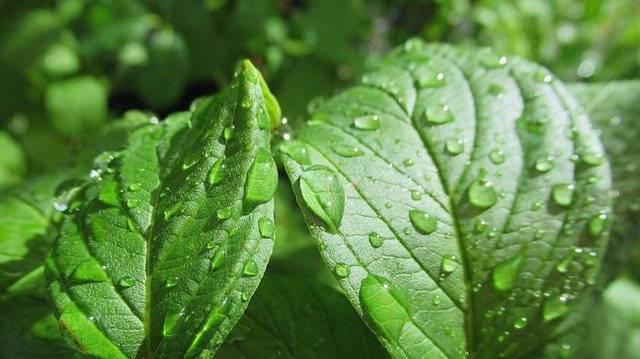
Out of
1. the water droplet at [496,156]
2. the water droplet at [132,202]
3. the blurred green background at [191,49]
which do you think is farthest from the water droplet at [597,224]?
the blurred green background at [191,49]

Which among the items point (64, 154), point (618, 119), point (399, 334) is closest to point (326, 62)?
point (64, 154)

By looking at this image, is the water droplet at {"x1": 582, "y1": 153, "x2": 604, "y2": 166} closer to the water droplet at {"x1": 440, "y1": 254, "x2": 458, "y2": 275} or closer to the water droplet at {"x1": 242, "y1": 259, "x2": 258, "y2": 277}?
the water droplet at {"x1": 440, "y1": 254, "x2": 458, "y2": 275}

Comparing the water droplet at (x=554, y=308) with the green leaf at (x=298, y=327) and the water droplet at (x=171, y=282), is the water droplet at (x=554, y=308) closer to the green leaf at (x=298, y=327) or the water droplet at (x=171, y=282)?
the green leaf at (x=298, y=327)

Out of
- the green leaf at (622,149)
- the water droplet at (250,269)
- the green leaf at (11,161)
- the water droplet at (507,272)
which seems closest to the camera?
the water droplet at (250,269)

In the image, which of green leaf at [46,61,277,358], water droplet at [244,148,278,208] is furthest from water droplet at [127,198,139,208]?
water droplet at [244,148,278,208]

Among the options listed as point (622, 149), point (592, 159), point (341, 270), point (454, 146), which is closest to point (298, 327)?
point (341, 270)

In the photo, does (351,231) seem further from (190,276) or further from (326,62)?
(326,62)
